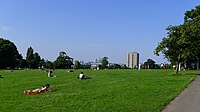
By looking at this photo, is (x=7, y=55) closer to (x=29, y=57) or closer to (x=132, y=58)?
(x=29, y=57)

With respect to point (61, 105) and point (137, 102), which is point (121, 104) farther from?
point (61, 105)

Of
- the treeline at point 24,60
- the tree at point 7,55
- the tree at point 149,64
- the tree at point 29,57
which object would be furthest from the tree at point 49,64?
the tree at point 149,64

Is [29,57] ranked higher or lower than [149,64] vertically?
higher

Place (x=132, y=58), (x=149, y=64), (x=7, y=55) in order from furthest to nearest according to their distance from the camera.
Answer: (x=132, y=58) → (x=149, y=64) → (x=7, y=55)

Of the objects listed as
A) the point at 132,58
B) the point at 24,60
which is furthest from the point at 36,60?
the point at 132,58

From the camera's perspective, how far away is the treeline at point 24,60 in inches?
5089

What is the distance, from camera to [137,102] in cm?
1694

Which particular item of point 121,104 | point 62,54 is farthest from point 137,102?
point 62,54

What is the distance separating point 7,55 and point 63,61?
114 ft

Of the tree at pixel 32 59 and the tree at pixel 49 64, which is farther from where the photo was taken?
the tree at pixel 32 59

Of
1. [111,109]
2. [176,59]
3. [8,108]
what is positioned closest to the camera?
[111,109]

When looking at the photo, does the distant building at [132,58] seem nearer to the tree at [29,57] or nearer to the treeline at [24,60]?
the treeline at [24,60]

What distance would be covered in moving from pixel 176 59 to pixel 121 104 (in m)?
41.0

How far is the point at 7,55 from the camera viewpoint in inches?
5128
